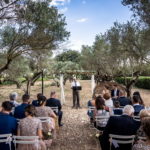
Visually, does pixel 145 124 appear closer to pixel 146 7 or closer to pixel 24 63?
pixel 146 7

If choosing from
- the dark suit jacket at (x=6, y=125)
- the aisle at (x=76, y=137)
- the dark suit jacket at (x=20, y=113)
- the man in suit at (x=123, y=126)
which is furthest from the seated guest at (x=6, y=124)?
the aisle at (x=76, y=137)

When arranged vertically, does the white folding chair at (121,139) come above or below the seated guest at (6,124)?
below

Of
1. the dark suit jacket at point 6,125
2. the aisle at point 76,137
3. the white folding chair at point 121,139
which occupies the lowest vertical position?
the aisle at point 76,137

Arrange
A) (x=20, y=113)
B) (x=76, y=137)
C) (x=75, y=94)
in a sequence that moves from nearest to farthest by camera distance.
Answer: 1. (x=20, y=113)
2. (x=76, y=137)
3. (x=75, y=94)

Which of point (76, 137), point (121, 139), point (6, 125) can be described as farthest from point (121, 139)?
point (76, 137)

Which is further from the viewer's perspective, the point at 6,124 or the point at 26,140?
the point at 6,124

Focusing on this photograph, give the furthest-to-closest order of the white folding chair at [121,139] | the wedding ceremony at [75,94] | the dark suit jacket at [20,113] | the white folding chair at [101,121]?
the white folding chair at [101,121]
the dark suit jacket at [20,113]
the wedding ceremony at [75,94]
the white folding chair at [121,139]

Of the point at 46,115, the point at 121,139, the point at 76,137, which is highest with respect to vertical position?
the point at 46,115

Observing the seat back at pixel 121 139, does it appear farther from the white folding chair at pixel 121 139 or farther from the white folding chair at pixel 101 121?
the white folding chair at pixel 101 121

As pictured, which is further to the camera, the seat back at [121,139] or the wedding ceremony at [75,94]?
the wedding ceremony at [75,94]

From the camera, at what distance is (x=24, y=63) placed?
14961 mm

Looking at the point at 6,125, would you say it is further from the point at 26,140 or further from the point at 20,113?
the point at 20,113

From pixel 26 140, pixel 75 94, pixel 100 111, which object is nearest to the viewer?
pixel 26 140

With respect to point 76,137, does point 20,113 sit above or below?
above
